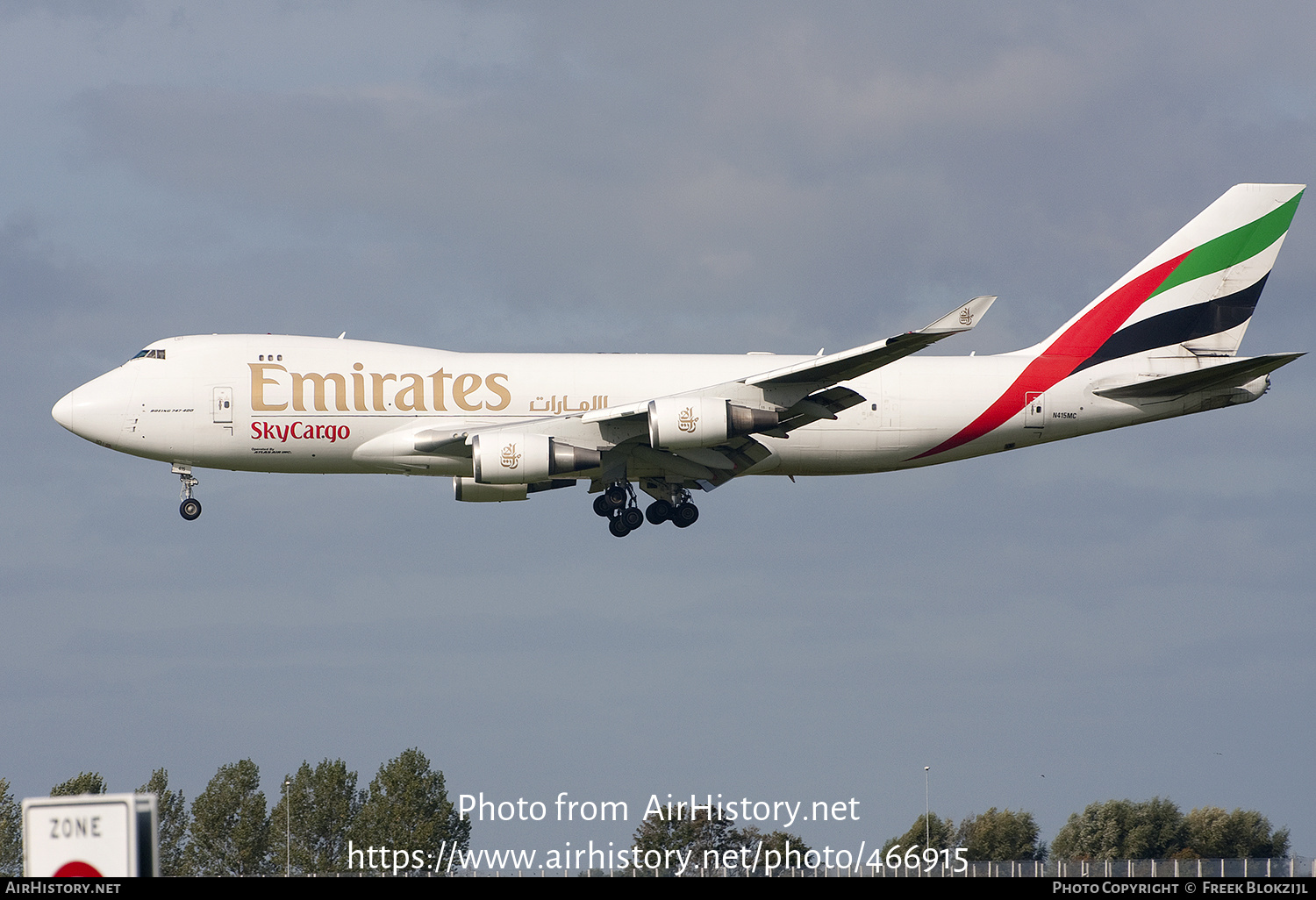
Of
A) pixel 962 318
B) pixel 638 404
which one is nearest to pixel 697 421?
pixel 638 404

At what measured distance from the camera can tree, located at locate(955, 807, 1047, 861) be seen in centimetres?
6159

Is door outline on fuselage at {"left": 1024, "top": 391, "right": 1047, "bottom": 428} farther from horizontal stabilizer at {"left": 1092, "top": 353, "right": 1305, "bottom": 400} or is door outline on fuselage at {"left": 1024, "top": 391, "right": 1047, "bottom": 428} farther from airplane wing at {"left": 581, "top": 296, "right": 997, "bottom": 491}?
airplane wing at {"left": 581, "top": 296, "right": 997, "bottom": 491}

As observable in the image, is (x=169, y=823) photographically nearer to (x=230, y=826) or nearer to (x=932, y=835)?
(x=230, y=826)

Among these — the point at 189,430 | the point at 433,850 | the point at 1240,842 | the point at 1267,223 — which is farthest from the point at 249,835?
the point at 1267,223

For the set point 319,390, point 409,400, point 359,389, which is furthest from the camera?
point 409,400

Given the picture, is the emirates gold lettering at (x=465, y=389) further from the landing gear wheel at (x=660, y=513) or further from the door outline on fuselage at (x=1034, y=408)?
the door outline on fuselage at (x=1034, y=408)

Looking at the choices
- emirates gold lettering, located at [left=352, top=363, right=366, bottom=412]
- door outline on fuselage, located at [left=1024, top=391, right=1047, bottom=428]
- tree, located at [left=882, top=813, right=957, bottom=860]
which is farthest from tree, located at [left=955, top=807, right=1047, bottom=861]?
emirates gold lettering, located at [left=352, top=363, right=366, bottom=412]

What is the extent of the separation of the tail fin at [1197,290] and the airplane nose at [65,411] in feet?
93.5

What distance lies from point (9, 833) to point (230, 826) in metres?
13.8

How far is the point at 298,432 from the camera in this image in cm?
4188

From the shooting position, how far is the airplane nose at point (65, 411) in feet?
140

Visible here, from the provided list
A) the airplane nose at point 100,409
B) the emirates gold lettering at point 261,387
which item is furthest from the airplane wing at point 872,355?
the airplane nose at point 100,409

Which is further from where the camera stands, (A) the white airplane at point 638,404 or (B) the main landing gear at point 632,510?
(B) the main landing gear at point 632,510
